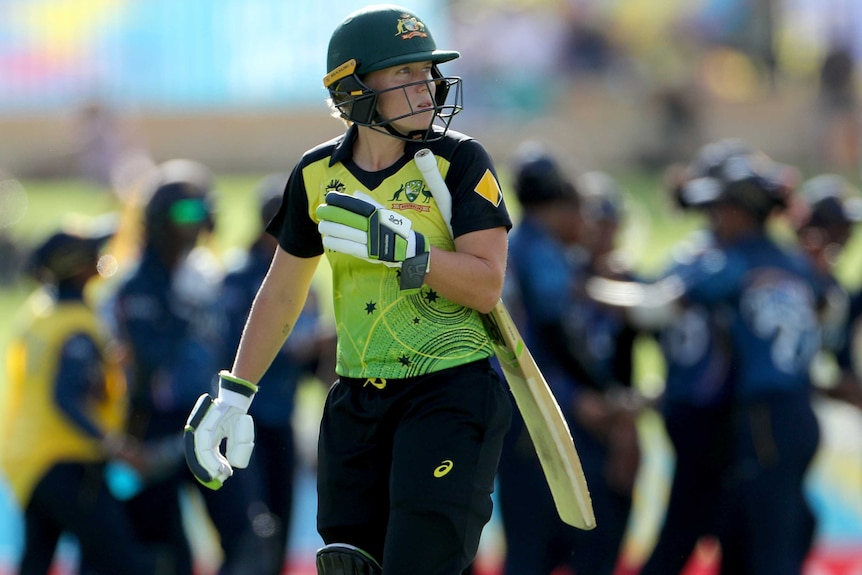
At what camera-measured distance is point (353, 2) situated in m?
21.5

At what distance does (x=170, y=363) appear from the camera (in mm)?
6641

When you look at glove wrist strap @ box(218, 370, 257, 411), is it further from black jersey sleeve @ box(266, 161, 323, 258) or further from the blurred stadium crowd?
the blurred stadium crowd

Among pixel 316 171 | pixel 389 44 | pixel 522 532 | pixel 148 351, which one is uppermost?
pixel 389 44

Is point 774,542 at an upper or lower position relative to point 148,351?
lower

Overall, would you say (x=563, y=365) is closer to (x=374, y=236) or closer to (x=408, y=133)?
(x=408, y=133)

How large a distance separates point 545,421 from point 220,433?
37.0 inches

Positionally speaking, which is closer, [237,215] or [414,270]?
[414,270]

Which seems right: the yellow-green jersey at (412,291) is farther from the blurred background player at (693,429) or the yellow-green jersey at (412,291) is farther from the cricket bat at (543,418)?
the blurred background player at (693,429)

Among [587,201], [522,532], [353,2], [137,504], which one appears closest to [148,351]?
[137,504]

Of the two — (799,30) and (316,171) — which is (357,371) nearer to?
(316,171)

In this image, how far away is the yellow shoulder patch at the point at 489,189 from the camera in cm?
388

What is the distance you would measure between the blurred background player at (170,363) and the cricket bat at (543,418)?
8.93 feet

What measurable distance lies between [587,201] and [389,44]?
3.70 metres

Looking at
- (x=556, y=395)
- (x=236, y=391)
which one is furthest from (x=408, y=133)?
(x=556, y=395)
